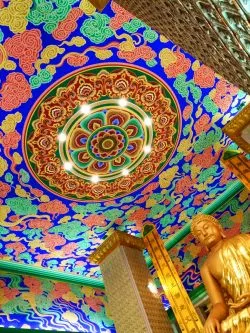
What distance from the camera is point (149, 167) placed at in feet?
16.9

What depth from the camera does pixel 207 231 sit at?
417 centimetres

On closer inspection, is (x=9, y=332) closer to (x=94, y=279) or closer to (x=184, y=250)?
(x=94, y=279)

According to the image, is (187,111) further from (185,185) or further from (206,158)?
(185,185)

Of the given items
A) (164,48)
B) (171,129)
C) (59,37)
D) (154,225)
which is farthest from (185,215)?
(59,37)

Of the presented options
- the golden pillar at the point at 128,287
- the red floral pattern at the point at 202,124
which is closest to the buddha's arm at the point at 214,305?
the golden pillar at the point at 128,287

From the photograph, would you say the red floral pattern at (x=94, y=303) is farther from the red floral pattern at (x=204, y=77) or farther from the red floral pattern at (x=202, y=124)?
the red floral pattern at (x=204, y=77)

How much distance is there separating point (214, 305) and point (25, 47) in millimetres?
3357

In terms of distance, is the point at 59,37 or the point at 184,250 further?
the point at 184,250

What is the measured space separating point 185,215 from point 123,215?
1.17 m

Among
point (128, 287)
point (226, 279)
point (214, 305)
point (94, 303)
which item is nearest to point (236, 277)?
point (226, 279)

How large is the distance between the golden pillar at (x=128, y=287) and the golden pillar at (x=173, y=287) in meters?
0.18

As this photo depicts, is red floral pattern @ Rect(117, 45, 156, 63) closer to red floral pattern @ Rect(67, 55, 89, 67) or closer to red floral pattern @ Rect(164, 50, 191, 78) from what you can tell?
red floral pattern @ Rect(164, 50, 191, 78)

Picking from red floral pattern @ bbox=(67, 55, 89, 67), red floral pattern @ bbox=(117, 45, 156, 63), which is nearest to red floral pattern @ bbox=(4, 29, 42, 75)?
red floral pattern @ bbox=(67, 55, 89, 67)

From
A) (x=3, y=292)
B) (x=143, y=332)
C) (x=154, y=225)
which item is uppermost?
(x=154, y=225)
